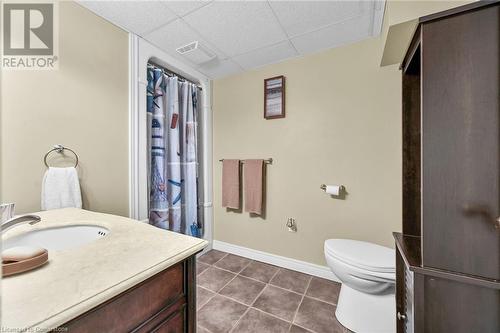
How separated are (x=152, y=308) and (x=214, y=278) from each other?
1.38 m

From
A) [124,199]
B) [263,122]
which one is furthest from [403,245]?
[124,199]

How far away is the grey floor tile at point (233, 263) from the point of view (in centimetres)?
201

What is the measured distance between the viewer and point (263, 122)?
214 cm

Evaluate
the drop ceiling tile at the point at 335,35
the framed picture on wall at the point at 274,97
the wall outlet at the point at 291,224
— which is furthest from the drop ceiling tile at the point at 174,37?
the wall outlet at the point at 291,224

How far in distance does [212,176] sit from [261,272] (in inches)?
46.2

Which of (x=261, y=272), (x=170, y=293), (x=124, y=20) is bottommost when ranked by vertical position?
(x=261, y=272)

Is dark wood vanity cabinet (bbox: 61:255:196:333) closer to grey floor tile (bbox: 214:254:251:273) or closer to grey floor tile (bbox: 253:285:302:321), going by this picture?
grey floor tile (bbox: 253:285:302:321)

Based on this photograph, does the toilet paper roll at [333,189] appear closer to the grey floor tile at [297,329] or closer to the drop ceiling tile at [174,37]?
the grey floor tile at [297,329]

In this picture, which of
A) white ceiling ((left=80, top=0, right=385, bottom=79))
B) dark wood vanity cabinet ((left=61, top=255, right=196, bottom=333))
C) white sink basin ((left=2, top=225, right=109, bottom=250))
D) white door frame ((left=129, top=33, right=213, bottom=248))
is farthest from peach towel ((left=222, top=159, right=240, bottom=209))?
dark wood vanity cabinet ((left=61, top=255, right=196, bottom=333))

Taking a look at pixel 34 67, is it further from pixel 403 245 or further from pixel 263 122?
pixel 403 245

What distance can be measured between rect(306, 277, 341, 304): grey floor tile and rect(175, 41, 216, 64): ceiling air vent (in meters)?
2.24

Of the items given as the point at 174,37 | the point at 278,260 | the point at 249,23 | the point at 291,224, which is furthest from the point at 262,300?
the point at 174,37

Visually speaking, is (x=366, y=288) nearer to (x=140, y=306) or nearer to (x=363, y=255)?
(x=363, y=255)

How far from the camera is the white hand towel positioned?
3.70 ft
